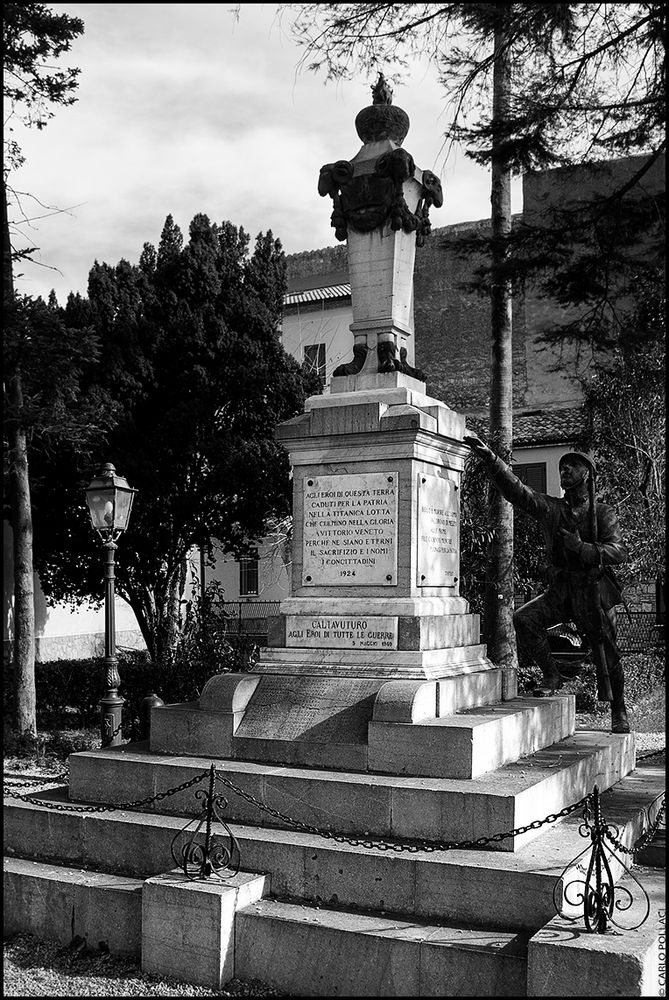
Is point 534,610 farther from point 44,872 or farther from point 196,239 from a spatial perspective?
point 196,239

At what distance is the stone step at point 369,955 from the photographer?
4449mm

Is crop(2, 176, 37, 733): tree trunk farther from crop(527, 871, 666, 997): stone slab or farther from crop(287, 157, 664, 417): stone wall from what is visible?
crop(287, 157, 664, 417): stone wall

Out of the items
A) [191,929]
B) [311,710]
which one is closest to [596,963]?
[191,929]

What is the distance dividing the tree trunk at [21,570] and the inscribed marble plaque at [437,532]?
6778 mm

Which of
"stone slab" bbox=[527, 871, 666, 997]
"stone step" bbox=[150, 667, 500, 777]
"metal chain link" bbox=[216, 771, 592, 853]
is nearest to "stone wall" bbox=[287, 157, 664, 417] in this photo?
"stone step" bbox=[150, 667, 500, 777]

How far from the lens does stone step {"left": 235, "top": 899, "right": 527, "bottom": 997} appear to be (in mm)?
4449

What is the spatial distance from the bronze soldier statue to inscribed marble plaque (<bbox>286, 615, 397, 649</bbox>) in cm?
152

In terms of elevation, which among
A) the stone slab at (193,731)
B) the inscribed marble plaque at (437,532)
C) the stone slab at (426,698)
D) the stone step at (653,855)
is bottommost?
the stone step at (653,855)

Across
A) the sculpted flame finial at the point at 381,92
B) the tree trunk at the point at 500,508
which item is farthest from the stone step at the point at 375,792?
the tree trunk at the point at 500,508

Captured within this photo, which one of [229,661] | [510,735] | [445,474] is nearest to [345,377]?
[445,474]

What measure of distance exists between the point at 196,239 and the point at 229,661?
7216mm

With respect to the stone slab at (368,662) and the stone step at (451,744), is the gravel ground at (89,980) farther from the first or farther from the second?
the stone slab at (368,662)

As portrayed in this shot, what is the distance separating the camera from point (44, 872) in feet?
18.9

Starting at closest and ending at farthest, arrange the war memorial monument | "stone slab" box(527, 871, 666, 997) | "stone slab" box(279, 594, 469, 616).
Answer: "stone slab" box(527, 871, 666, 997), the war memorial monument, "stone slab" box(279, 594, 469, 616)
